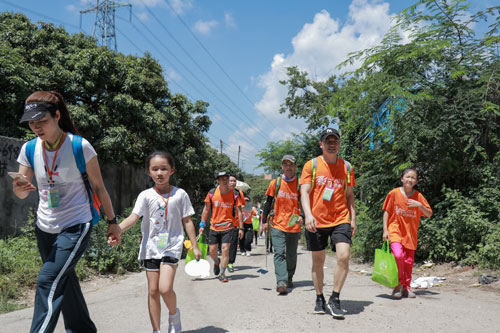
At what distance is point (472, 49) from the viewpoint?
31.0ft

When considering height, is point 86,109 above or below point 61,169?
above

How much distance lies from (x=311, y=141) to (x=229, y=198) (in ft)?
39.8

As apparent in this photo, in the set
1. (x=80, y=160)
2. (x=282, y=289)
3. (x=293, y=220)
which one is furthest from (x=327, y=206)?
(x=80, y=160)

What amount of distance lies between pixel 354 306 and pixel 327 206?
4.49 feet

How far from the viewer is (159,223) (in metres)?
4.25

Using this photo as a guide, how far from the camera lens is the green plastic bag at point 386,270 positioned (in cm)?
570

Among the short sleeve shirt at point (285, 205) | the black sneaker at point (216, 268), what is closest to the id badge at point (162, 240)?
the short sleeve shirt at point (285, 205)

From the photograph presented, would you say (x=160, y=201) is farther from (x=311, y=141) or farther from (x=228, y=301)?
(x=311, y=141)

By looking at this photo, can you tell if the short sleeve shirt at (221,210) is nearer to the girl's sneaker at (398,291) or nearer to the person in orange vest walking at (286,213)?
the person in orange vest walking at (286,213)

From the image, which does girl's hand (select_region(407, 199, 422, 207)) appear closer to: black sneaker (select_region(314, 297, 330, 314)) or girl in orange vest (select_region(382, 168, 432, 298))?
girl in orange vest (select_region(382, 168, 432, 298))

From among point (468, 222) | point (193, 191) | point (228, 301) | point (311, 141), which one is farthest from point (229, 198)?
point (193, 191)

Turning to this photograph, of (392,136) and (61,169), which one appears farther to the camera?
(392,136)

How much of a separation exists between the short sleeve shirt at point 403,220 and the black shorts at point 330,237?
62.1 inches

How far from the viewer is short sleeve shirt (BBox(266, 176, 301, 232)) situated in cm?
731
